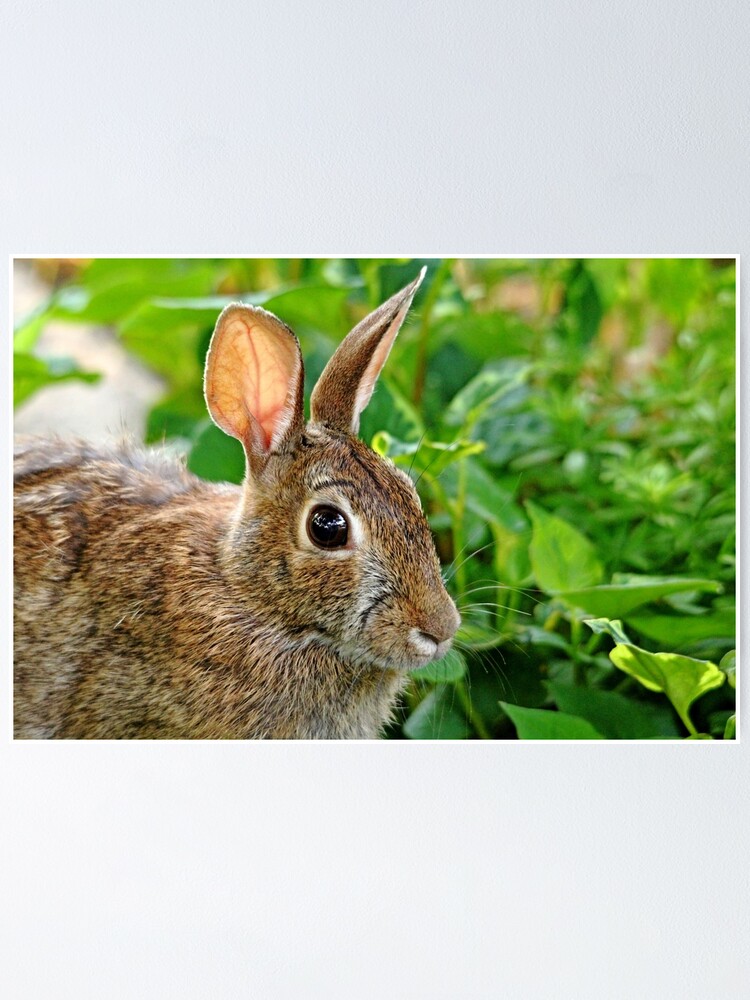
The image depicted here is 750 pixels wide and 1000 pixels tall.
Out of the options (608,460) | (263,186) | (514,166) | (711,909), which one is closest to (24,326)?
(263,186)

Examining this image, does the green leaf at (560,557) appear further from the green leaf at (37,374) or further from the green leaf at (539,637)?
the green leaf at (37,374)

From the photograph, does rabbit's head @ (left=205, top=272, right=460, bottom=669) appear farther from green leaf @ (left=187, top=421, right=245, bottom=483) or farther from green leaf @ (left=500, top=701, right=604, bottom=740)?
green leaf @ (left=500, top=701, right=604, bottom=740)

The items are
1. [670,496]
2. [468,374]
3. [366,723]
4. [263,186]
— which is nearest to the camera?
[366,723]

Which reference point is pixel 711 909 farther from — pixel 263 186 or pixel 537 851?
pixel 263 186

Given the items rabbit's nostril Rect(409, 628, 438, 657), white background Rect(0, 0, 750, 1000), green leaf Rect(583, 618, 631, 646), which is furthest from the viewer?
white background Rect(0, 0, 750, 1000)

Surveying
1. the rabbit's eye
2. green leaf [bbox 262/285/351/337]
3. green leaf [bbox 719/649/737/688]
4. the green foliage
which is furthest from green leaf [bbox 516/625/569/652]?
green leaf [bbox 262/285/351/337]

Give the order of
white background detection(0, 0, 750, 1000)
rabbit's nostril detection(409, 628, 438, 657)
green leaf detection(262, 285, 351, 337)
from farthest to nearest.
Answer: green leaf detection(262, 285, 351, 337) → white background detection(0, 0, 750, 1000) → rabbit's nostril detection(409, 628, 438, 657)

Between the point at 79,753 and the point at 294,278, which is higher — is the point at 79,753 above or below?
below
